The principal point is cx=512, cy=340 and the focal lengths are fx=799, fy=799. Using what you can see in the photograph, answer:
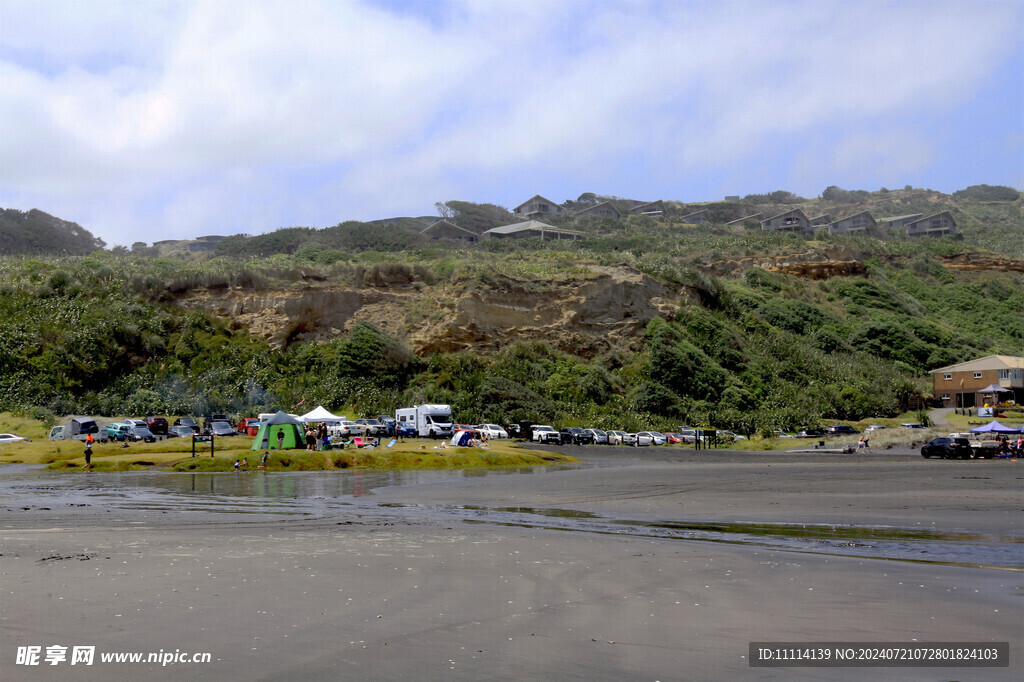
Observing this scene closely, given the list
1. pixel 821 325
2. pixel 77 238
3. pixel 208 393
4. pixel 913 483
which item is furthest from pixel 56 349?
pixel 77 238

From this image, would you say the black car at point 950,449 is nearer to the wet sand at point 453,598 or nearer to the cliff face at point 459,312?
the wet sand at point 453,598

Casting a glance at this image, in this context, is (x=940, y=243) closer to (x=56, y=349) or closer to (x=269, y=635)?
(x=56, y=349)

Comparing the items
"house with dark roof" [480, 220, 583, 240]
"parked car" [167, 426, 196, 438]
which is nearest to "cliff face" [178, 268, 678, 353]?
"parked car" [167, 426, 196, 438]

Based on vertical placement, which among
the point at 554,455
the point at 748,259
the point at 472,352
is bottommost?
the point at 554,455

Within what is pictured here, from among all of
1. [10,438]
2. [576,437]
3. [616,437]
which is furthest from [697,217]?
[10,438]

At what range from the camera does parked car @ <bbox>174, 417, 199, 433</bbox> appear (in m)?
50.0

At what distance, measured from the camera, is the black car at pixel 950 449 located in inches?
1505

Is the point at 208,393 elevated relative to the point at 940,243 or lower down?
lower down

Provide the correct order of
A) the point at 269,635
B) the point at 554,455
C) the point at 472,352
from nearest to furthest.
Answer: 1. the point at 269,635
2. the point at 554,455
3. the point at 472,352

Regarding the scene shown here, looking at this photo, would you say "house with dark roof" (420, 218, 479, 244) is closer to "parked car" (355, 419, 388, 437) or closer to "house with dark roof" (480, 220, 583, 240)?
"house with dark roof" (480, 220, 583, 240)

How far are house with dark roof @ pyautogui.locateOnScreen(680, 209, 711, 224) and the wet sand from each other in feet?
468

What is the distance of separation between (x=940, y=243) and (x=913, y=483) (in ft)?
320

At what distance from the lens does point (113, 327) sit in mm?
60250

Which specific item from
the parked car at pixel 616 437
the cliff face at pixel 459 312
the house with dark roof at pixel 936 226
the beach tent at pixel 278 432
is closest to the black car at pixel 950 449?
the parked car at pixel 616 437
